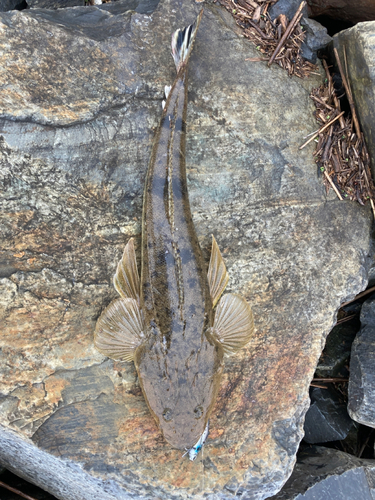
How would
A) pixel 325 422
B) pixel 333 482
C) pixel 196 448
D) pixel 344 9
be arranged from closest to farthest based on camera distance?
pixel 196 448
pixel 333 482
pixel 325 422
pixel 344 9

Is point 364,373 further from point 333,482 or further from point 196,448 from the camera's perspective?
point 196,448

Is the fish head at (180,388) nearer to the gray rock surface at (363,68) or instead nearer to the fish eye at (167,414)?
the fish eye at (167,414)

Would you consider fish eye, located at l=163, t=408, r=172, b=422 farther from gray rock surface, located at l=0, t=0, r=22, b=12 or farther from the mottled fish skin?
gray rock surface, located at l=0, t=0, r=22, b=12

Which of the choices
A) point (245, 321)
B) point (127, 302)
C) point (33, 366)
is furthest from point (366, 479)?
point (33, 366)

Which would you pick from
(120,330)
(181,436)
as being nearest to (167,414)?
(181,436)

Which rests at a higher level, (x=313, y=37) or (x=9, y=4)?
(x=313, y=37)

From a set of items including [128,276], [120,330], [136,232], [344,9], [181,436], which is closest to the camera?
[181,436]

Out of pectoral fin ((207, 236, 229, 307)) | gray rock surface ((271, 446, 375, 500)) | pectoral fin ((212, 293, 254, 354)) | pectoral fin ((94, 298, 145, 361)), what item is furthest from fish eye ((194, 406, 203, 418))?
gray rock surface ((271, 446, 375, 500))

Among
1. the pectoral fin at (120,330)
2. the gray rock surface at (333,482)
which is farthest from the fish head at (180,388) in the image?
the gray rock surface at (333,482)
